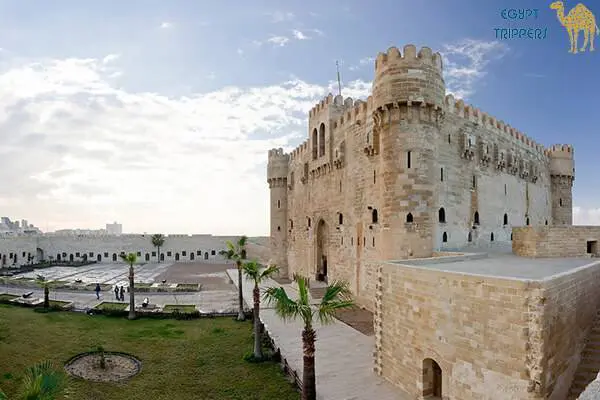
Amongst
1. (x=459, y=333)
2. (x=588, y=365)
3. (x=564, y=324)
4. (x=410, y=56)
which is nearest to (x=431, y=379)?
(x=459, y=333)

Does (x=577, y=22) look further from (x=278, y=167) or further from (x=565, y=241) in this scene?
(x=278, y=167)

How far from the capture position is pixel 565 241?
56.4 ft

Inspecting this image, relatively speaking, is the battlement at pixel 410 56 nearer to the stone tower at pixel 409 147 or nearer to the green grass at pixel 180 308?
the stone tower at pixel 409 147

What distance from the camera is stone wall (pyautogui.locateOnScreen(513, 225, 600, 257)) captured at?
17.1m

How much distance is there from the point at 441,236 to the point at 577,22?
1093 cm

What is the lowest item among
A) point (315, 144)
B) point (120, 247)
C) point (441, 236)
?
point (120, 247)

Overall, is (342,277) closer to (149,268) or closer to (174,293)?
(174,293)

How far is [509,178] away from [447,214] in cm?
1004

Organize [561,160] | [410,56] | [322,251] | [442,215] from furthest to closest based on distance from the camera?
[561,160]
[322,251]
[442,215]
[410,56]

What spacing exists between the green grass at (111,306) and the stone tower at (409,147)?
15763 mm

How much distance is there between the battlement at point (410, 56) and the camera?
19.0 meters

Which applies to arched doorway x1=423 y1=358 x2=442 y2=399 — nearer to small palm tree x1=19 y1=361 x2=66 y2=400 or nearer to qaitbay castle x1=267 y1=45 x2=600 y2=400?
qaitbay castle x1=267 y1=45 x2=600 y2=400

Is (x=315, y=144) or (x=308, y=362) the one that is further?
(x=315, y=144)

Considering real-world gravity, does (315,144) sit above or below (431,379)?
above
